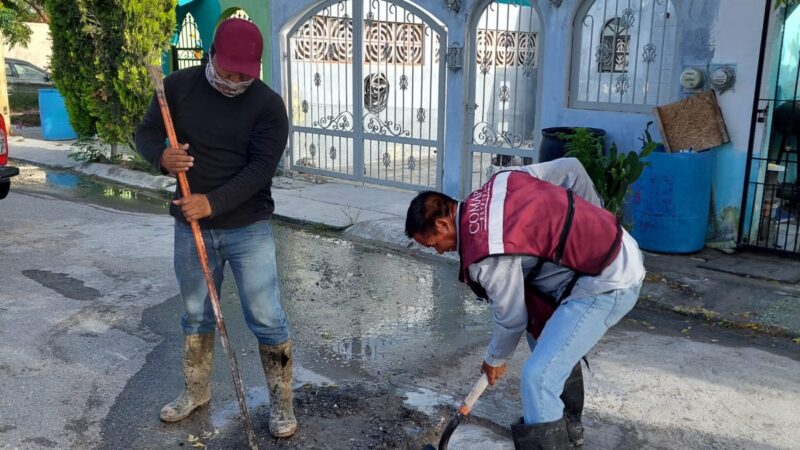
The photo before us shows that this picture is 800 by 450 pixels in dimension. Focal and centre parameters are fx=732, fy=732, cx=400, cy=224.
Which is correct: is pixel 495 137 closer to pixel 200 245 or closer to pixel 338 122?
pixel 338 122

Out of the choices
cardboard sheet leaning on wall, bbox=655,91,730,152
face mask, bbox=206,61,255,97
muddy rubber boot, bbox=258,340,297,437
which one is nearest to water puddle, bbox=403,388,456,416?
muddy rubber boot, bbox=258,340,297,437

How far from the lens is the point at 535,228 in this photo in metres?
2.69

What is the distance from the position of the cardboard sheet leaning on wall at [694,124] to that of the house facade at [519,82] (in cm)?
9

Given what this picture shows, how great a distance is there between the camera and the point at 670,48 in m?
6.66

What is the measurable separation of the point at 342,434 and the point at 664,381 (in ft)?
6.16

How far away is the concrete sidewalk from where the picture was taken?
5227mm

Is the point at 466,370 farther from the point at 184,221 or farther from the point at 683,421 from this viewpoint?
the point at 184,221

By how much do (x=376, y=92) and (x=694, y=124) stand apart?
4.16 metres

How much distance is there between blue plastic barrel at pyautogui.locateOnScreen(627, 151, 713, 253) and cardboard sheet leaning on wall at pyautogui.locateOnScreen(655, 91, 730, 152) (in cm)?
15

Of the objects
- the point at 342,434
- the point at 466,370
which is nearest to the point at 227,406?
the point at 342,434

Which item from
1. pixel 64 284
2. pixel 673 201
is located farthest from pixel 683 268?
pixel 64 284

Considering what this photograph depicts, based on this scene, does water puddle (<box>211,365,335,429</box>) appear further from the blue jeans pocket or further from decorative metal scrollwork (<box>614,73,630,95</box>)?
decorative metal scrollwork (<box>614,73,630,95</box>)

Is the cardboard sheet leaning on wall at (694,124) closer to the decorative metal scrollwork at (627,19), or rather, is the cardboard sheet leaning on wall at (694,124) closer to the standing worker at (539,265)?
the decorative metal scrollwork at (627,19)

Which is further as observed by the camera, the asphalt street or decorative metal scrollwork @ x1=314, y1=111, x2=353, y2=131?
decorative metal scrollwork @ x1=314, y1=111, x2=353, y2=131
